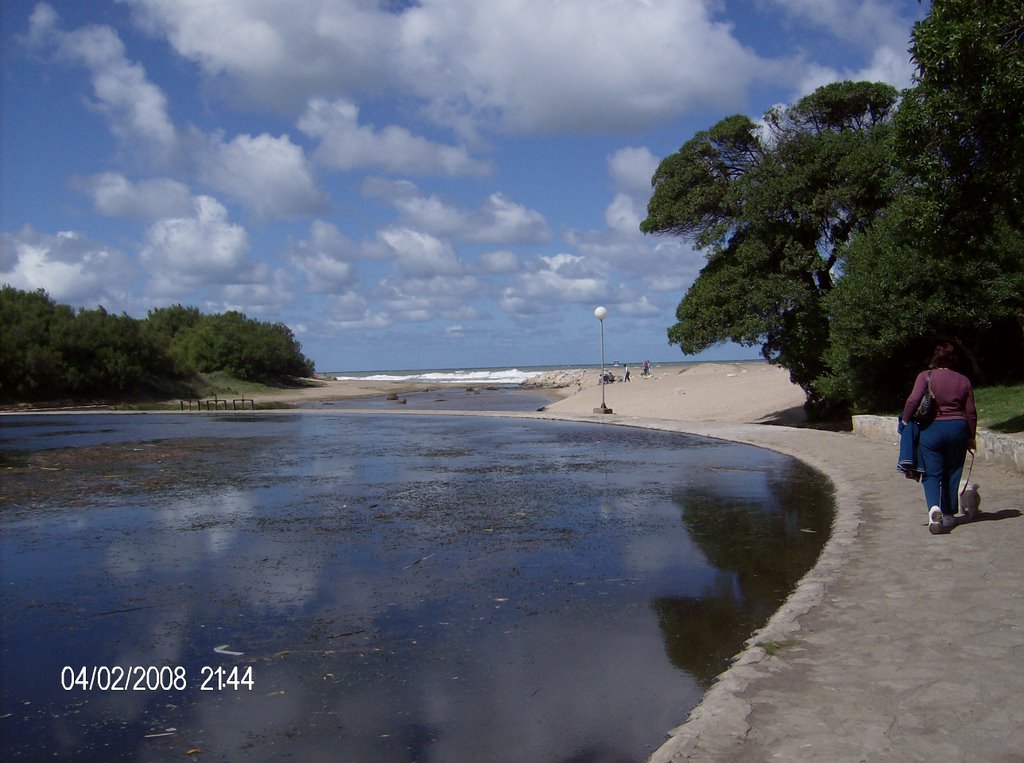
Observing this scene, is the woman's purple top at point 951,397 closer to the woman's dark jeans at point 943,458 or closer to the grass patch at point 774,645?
the woman's dark jeans at point 943,458

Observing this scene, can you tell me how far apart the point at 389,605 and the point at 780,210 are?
1894 centimetres

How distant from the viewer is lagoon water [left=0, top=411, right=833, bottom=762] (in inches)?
177

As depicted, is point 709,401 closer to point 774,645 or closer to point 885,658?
point 774,645

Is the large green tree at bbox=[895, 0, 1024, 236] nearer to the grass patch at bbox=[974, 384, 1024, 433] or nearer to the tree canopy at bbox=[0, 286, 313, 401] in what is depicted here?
the grass patch at bbox=[974, 384, 1024, 433]

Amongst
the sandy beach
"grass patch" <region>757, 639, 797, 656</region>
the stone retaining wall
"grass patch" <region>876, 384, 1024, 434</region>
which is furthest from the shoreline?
the sandy beach

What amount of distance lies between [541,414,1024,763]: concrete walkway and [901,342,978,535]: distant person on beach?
29cm

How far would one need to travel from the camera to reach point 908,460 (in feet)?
27.2

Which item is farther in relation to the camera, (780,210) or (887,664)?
(780,210)

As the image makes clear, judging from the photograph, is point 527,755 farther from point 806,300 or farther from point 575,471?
point 806,300

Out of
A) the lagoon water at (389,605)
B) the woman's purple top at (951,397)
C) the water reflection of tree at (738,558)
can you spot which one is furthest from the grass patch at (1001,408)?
the woman's purple top at (951,397)

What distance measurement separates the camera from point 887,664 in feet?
15.9

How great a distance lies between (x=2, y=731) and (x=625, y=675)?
3.38 metres

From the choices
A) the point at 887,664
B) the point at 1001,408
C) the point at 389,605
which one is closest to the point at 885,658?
the point at 887,664

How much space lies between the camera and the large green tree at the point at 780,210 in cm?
2233
